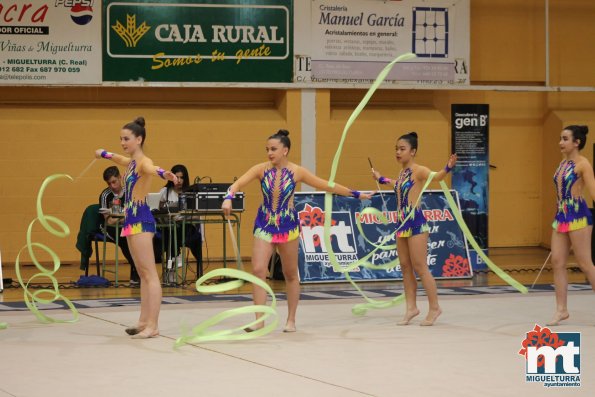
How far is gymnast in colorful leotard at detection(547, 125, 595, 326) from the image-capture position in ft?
28.0

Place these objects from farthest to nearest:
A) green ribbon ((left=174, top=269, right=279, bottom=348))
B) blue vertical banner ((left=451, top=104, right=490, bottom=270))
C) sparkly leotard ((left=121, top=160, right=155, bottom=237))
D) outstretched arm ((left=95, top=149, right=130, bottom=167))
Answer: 1. blue vertical banner ((left=451, top=104, right=490, bottom=270))
2. outstretched arm ((left=95, top=149, right=130, bottom=167))
3. sparkly leotard ((left=121, top=160, right=155, bottom=237))
4. green ribbon ((left=174, top=269, right=279, bottom=348))

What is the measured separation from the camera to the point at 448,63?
15.6 m

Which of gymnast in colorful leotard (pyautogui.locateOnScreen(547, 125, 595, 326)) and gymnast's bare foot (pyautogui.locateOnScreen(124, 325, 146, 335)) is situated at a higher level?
gymnast in colorful leotard (pyautogui.locateOnScreen(547, 125, 595, 326))

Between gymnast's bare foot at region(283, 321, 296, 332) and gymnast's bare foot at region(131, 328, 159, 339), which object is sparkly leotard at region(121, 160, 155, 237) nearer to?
gymnast's bare foot at region(131, 328, 159, 339)

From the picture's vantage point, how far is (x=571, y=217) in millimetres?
8562

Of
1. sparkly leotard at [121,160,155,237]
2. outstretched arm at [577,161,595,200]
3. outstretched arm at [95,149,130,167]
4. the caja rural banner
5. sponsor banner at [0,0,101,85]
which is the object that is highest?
sponsor banner at [0,0,101,85]

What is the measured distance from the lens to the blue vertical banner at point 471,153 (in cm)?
1538

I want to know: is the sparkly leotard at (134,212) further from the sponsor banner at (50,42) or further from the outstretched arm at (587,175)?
the sponsor banner at (50,42)

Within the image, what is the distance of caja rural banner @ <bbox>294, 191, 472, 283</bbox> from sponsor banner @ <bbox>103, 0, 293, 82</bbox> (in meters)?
3.05

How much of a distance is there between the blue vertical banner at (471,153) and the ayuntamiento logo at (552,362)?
323 inches

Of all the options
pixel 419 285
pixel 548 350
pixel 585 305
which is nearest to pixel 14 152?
pixel 419 285

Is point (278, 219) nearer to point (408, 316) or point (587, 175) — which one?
point (408, 316)

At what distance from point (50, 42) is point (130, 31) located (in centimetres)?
109

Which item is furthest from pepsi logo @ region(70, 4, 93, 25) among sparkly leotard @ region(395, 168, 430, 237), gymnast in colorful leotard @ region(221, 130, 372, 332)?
sparkly leotard @ region(395, 168, 430, 237)
